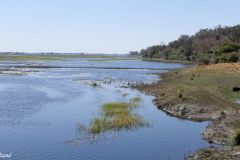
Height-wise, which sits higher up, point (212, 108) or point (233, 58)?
point (233, 58)

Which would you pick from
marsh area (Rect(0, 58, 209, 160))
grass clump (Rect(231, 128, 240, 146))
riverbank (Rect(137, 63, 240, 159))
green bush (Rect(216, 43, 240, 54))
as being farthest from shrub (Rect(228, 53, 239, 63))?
grass clump (Rect(231, 128, 240, 146))

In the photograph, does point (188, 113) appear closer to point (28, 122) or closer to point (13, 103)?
point (28, 122)

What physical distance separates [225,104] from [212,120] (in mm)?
7932

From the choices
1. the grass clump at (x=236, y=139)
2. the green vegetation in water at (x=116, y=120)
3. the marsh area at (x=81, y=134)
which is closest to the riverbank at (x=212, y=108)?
the grass clump at (x=236, y=139)

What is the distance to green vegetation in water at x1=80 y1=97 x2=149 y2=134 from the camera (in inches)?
1660

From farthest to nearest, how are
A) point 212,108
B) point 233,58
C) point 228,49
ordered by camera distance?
point 228,49 → point 233,58 → point 212,108

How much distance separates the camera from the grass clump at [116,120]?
42156 mm

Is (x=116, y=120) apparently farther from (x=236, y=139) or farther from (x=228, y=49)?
(x=228, y=49)

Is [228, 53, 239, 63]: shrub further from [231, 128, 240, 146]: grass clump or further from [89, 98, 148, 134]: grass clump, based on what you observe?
[231, 128, 240, 146]: grass clump

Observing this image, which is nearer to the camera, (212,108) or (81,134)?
(81,134)

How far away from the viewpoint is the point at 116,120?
45.1m

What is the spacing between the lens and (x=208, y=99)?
58.6 meters

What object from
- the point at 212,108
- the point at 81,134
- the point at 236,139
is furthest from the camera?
the point at 212,108

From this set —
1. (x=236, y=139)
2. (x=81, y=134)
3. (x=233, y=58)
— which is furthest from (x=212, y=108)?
(x=233, y=58)
